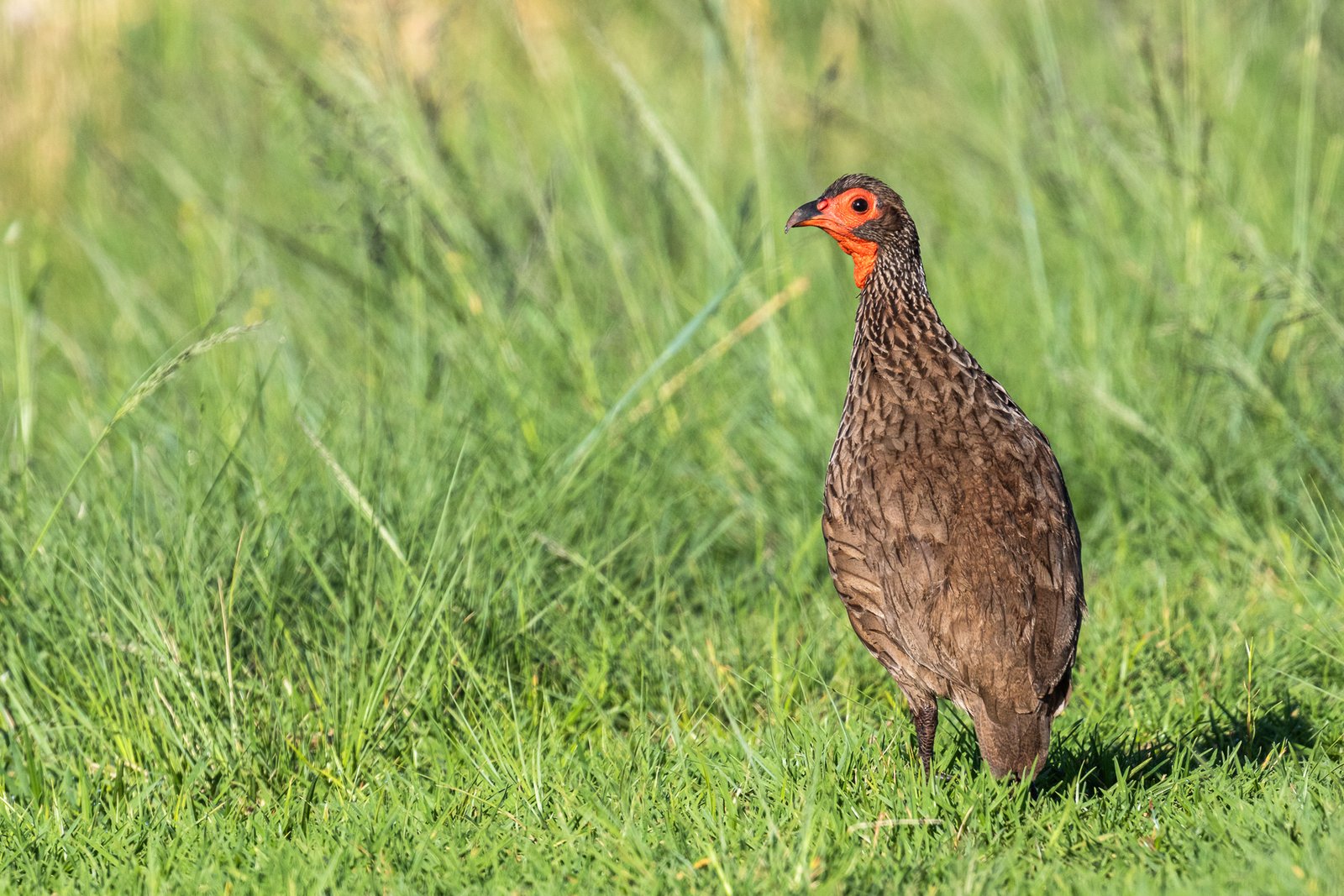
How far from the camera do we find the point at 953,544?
3.28 m

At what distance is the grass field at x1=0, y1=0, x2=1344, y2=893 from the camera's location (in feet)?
10.4

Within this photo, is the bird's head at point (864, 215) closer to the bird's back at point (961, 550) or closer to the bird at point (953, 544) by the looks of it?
the bird at point (953, 544)

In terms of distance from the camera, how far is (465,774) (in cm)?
352

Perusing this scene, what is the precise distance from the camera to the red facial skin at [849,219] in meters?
3.86

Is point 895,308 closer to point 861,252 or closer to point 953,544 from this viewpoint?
point 861,252

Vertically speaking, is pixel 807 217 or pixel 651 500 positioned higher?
pixel 807 217

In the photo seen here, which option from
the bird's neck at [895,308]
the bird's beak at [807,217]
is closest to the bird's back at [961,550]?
the bird's neck at [895,308]

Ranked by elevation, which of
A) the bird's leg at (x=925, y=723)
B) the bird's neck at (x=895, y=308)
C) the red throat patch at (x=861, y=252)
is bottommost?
the bird's leg at (x=925, y=723)

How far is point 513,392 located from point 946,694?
6.92 ft

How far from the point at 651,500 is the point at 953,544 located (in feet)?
4.85

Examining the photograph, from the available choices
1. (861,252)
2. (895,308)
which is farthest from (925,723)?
(861,252)

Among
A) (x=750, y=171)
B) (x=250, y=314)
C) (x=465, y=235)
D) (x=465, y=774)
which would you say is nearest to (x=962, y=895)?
(x=465, y=774)

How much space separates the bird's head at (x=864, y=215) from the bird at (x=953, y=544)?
25cm

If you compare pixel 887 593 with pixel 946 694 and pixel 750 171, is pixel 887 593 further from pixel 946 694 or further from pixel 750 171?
pixel 750 171
